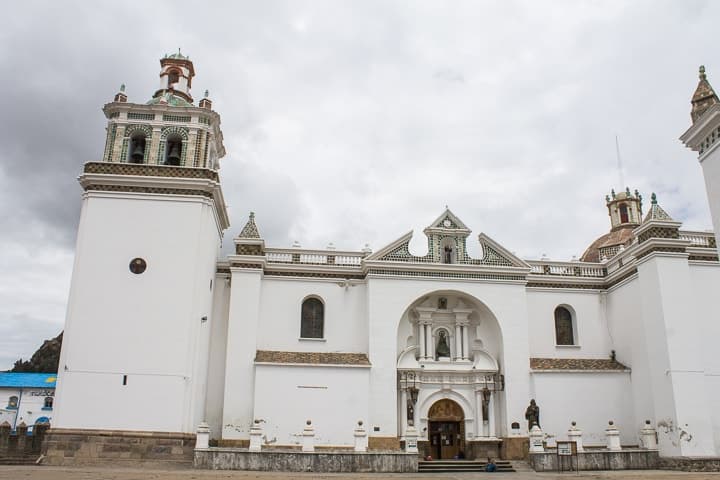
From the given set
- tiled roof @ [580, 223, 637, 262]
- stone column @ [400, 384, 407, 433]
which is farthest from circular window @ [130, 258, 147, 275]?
tiled roof @ [580, 223, 637, 262]

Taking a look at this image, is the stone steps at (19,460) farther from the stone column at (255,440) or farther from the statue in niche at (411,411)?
the statue in niche at (411,411)

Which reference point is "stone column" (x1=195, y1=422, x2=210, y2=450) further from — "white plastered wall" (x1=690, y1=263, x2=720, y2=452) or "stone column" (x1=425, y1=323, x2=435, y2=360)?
"white plastered wall" (x1=690, y1=263, x2=720, y2=452)

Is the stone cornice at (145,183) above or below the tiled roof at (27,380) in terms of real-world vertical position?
above

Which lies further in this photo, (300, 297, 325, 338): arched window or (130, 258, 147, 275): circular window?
(300, 297, 325, 338): arched window

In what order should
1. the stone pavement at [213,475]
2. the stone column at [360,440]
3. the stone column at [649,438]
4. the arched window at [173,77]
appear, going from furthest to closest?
the arched window at [173,77] → the stone column at [649,438] → the stone column at [360,440] → the stone pavement at [213,475]

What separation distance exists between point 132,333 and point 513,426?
12839mm

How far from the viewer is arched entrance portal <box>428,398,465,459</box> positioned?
2220cm

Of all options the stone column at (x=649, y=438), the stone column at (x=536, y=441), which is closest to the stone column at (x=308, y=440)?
the stone column at (x=536, y=441)

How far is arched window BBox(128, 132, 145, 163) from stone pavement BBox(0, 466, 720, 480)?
9.96 meters

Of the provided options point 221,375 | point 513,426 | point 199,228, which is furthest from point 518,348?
point 199,228

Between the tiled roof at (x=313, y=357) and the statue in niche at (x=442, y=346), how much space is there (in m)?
3.01

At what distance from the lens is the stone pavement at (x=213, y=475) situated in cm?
1444

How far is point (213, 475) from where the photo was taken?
51.6 ft

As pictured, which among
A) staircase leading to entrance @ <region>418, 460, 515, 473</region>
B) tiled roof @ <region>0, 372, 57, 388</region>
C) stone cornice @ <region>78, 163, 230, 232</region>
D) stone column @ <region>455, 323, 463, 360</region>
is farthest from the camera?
tiled roof @ <region>0, 372, 57, 388</region>
